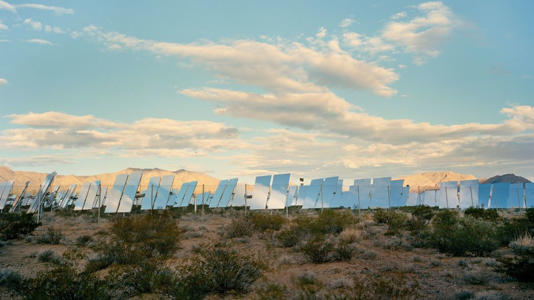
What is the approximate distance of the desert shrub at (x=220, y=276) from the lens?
30.7ft

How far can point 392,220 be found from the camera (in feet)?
72.8

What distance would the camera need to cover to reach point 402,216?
23.0 m

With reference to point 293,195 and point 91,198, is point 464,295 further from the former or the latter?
point 91,198

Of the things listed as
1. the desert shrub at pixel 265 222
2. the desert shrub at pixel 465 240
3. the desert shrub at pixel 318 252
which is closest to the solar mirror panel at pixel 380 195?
the desert shrub at pixel 265 222

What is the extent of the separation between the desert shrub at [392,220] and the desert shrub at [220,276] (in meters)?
11.4

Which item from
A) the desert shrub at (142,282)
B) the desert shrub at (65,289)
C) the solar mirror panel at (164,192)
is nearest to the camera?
the desert shrub at (65,289)

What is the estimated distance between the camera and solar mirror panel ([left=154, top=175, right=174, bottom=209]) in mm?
35844

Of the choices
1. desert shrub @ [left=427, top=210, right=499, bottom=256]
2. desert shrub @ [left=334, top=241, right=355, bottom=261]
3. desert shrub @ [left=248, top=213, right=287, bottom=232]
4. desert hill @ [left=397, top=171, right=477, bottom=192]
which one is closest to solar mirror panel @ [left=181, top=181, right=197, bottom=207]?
desert shrub @ [left=248, top=213, right=287, bottom=232]

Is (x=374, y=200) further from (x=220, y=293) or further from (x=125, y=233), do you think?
(x=220, y=293)

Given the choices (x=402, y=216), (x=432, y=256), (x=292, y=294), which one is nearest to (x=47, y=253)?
(x=292, y=294)

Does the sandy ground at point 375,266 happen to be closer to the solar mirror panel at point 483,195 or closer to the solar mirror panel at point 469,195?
the solar mirror panel at point 469,195

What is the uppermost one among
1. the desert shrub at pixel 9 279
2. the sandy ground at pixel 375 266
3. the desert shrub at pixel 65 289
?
the desert shrub at pixel 65 289

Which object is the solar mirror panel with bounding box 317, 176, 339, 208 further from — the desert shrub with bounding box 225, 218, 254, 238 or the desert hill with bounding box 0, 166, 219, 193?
the desert hill with bounding box 0, 166, 219, 193

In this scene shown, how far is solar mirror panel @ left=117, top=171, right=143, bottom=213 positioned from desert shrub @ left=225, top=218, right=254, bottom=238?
A: 13.0 metres
